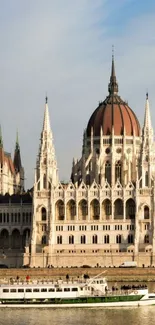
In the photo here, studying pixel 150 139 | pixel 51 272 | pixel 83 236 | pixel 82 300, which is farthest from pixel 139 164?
pixel 82 300

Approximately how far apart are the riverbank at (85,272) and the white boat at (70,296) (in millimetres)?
36193

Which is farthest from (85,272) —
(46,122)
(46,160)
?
(46,122)

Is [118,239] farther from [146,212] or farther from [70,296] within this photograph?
[70,296]

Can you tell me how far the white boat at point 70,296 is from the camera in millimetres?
101250

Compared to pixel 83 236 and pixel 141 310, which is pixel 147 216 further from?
pixel 141 310

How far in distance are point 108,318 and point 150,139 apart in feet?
247

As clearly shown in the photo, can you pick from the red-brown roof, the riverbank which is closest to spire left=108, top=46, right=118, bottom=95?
the red-brown roof

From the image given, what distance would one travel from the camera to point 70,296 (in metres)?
102

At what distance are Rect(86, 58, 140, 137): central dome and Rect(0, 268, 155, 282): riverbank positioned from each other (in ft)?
126

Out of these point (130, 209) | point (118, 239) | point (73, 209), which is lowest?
point (118, 239)

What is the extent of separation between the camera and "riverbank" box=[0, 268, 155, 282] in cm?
14025

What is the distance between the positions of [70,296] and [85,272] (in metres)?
41.2

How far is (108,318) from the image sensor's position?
3706 inches

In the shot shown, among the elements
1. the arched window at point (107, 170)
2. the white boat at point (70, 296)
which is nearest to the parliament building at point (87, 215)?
the arched window at point (107, 170)
